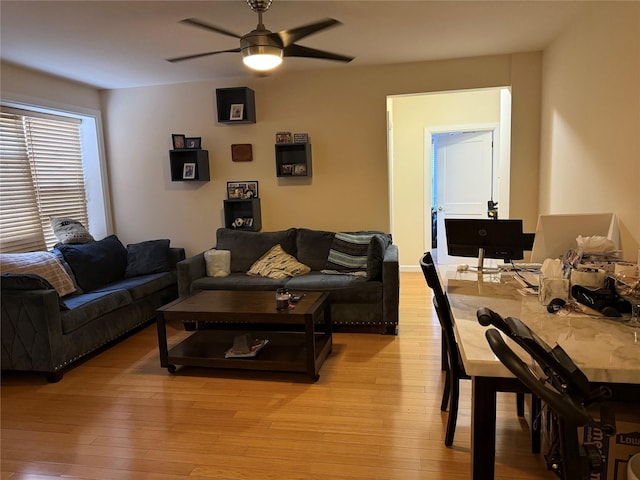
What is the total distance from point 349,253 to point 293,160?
125cm

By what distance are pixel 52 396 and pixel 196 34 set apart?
9.15ft

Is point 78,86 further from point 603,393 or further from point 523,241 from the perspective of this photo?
point 603,393

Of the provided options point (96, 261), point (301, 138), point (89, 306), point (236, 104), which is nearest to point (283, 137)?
point (301, 138)

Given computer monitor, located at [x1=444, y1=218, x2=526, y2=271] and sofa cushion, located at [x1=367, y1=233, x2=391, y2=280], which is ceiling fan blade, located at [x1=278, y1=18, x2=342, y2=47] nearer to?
computer monitor, located at [x1=444, y1=218, x2=526, y2=271]

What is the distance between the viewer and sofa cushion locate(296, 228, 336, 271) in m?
4.45

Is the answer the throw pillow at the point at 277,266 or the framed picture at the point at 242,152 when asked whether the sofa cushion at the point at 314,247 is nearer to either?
the throw pillow at the point at 277,266

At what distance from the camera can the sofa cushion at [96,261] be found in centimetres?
407

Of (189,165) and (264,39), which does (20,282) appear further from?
(264,39)

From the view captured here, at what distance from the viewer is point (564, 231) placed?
2428 mm

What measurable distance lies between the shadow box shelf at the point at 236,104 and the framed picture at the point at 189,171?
1.91 feet

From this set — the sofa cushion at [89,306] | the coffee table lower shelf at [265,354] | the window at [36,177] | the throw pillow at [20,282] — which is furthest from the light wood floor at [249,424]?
the window at [36,177]

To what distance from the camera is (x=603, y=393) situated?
3.29 feet

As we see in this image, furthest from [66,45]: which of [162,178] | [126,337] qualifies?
[126,337]

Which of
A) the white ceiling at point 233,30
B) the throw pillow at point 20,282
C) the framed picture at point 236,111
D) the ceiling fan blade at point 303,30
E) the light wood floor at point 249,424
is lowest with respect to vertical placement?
the light wood floor at point 249,424
